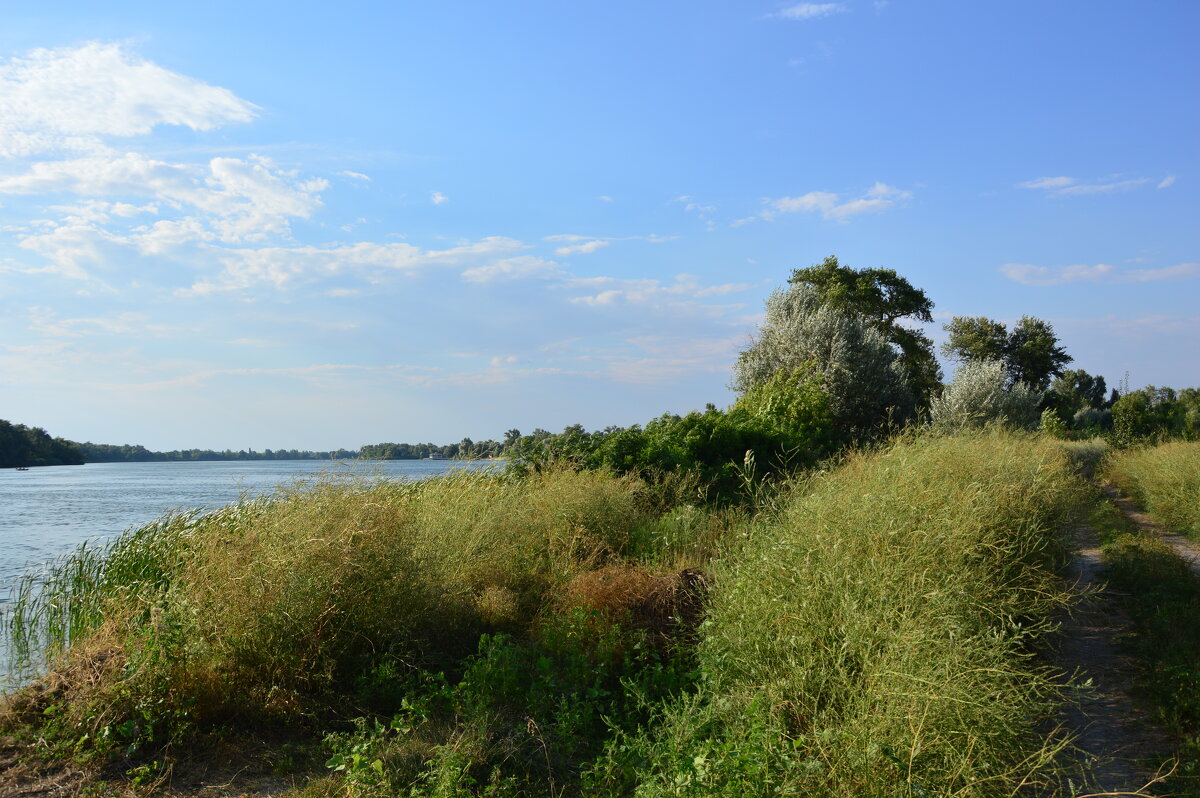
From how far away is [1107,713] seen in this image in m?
5.57

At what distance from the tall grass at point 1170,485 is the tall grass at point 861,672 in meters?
11.1

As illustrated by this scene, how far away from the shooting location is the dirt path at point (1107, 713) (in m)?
4.48

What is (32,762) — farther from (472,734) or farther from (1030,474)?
(1030,474)

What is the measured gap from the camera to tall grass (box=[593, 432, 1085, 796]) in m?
3.29

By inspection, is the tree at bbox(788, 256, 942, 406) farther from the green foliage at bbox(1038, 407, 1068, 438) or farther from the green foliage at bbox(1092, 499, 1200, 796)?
the green foliage at bbox(1092, 499, 1200, 796)

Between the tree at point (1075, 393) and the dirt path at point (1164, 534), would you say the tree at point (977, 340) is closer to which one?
the tree at point (1075, 393)

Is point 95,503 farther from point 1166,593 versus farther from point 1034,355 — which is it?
point 1034,355

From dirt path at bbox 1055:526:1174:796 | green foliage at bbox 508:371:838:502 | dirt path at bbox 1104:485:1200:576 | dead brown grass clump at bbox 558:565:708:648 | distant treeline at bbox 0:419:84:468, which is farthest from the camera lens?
distant treeline at bbox 0:419:84:468

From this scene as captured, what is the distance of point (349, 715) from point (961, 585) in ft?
13.9

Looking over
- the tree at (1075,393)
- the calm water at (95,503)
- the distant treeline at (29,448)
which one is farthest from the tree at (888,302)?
the distant treeline at (29,448)

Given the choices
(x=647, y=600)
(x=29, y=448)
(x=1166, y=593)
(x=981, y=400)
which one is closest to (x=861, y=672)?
(x=647, y=600)

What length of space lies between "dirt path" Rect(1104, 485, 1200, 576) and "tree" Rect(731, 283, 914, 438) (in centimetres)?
597

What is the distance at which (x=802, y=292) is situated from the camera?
81.3 ft

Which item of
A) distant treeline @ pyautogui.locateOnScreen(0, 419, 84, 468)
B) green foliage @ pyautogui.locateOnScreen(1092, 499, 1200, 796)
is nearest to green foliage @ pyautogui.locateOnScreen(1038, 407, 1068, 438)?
green foliage @ pyautogui.locateOnScreen(1092, 499, 1200, 796)
